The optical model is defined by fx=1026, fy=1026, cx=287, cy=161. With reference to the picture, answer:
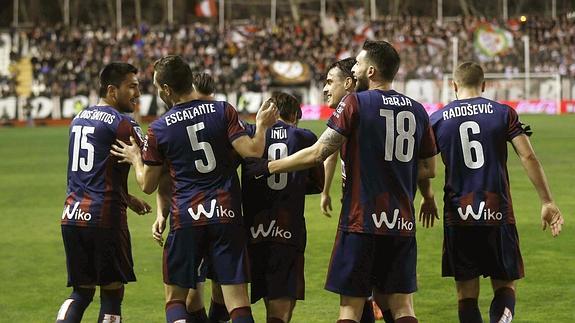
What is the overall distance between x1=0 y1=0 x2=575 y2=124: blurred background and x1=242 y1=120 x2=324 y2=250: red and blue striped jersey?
3437 centimetres

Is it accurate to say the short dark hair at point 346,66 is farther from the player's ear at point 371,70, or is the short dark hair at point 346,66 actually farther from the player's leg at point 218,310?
the player's leg at point 218,310

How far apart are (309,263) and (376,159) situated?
5394 mm

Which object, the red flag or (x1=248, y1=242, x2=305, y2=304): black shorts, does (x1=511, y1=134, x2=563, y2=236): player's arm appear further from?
the red flag

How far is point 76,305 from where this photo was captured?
7363mm

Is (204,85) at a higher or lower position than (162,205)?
higher

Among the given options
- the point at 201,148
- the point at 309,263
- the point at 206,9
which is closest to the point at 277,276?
the point at 201,148

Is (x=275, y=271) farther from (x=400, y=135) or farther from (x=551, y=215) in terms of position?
(x=551, y=215)

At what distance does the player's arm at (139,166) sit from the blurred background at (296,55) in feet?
114

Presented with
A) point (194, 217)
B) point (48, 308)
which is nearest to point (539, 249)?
point (48, 308)

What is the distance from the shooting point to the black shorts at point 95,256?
7301 mm

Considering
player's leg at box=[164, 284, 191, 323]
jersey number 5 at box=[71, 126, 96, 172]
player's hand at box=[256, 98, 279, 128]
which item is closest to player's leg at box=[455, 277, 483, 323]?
player's hand at box=[256, 98, 279, 128]

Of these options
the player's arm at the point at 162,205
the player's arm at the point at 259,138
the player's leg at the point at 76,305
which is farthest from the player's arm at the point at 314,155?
the player's leg at the point at 76,305

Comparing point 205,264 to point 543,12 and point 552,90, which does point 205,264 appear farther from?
point 543,12

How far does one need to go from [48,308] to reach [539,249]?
19.2ft
